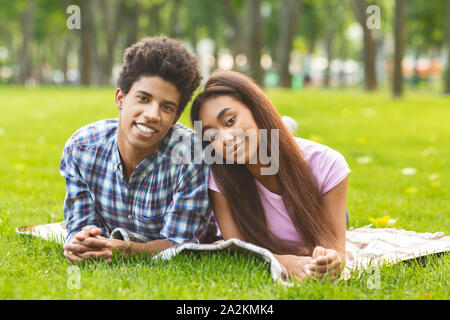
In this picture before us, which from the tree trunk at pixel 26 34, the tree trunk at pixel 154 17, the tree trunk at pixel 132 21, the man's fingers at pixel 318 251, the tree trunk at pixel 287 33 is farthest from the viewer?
the tree trunk at pixel 26 34

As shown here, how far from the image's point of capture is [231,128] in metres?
2.96

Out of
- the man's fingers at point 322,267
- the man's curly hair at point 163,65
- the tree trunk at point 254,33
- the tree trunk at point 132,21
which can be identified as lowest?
the man's fingers at point 322,267

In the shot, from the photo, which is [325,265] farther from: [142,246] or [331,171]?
[142,246]

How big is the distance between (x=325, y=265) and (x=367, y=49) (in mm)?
12766

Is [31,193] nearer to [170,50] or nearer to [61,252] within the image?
[61,252]

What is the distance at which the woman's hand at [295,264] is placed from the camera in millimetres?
2770

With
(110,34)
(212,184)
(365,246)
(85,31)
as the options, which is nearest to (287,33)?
(85,31)

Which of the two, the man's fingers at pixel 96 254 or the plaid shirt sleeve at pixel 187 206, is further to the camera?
the plaid shirt sleeve at pixel 187 206

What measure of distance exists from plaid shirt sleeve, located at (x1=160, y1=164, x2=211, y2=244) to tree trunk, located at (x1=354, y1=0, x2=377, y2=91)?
37.9ft

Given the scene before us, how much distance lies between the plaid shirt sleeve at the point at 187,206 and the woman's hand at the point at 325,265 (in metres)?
0.72

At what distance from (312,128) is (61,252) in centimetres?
602

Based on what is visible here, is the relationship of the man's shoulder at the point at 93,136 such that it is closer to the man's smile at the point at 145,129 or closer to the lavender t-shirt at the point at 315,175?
the man's smile at the point at 145,129

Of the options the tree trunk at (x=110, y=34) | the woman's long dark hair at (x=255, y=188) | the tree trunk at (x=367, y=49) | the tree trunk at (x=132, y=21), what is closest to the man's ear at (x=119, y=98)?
the woman's long dark hair at (x=255, y=188)
